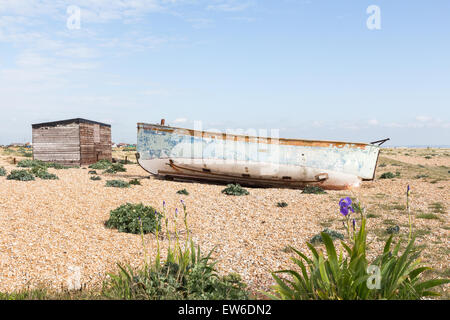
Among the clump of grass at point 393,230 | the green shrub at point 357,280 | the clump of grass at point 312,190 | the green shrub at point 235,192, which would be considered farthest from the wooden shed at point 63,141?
the green shrub at point 357,280

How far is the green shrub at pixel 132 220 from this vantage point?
30.4 feet

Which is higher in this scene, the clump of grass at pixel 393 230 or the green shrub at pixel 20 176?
the green shrub at pixel 20 176

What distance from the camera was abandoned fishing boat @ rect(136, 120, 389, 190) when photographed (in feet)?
57.2

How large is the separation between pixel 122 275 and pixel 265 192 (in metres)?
11.8

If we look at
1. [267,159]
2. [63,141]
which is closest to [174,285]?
[267,159]

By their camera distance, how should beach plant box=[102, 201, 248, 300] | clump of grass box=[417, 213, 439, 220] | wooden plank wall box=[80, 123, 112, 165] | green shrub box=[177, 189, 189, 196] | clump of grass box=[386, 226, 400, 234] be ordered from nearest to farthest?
beach plant box=[102, 201, 248, 300] < clump of grass box=[386, 226, 400, 234] < clump of grass box=[417, 213, 439, 220] < green shrub box=[177, 189, 189, 196] < wooden plank wall box=[80, 123, 112, 165]

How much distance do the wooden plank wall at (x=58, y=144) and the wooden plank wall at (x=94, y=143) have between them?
0.57m

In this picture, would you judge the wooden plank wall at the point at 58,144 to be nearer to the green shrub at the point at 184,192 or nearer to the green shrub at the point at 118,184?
the green shrub at the point at 118,184

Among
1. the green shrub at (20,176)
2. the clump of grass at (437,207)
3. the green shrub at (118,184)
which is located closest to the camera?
the clump of grass at (437,207)

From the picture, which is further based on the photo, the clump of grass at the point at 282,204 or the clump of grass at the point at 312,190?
the clump of grass at the point at 312,190

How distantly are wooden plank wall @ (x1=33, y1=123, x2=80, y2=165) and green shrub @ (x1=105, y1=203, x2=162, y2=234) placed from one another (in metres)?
22.0

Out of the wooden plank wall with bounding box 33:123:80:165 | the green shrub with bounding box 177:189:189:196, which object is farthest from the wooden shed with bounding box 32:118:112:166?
the green shrub with bounding box 177:189:189:196

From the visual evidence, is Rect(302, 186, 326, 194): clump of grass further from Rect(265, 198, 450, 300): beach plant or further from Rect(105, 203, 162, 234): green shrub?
Rect(265, 198, 450, 300): beach plant
